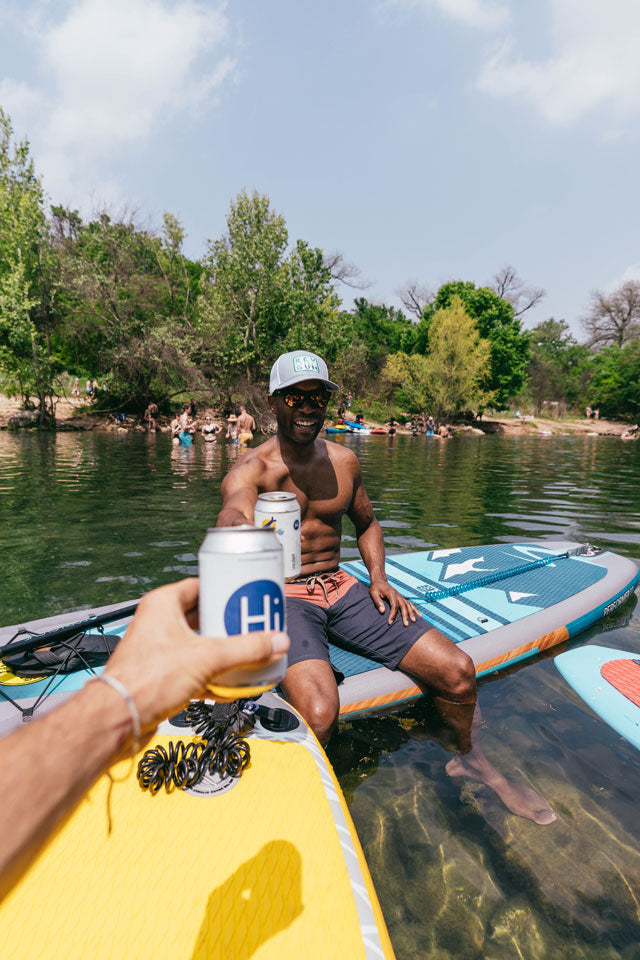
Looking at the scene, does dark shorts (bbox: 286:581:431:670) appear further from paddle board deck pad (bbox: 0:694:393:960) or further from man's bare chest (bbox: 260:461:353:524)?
paddle board deck pad (bbox: 0:694:393:960)

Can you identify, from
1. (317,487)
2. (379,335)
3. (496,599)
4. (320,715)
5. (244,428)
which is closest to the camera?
(320,715)

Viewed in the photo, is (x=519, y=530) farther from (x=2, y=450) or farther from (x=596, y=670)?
(x=2, y=450)

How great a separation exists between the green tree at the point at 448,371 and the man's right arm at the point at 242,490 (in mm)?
40563

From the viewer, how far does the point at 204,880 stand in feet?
5.64

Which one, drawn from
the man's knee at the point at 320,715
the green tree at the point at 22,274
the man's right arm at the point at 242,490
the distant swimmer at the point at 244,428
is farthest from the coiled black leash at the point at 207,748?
the green tree at the point at 22,274

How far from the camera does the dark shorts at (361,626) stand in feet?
11.2

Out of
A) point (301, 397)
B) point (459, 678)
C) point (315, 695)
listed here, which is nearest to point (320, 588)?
point (315, 695)

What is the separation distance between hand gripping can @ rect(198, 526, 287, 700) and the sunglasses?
2.20 metres

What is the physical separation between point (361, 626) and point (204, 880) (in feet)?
6.46

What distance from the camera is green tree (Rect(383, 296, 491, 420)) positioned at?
4197 cm

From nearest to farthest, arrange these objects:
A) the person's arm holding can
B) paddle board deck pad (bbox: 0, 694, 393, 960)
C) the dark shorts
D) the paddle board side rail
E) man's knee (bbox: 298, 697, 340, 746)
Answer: the person's arm holding can → paddle board deck pad (bbox: 0, 694, 393, 960) → man's knee (bbox: 298, 697, 340, 746) → the dark shorts → the paddle board side rail

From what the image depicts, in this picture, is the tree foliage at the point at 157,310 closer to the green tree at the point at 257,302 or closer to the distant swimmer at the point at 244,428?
the green tree at the point at 257,302

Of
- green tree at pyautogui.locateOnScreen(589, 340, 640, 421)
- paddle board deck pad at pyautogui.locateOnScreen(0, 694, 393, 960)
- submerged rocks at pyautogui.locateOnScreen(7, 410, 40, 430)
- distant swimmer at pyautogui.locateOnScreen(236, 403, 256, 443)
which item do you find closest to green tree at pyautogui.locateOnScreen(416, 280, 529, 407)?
green tree at pyautogui.locateOnScreen(589, 340, 640, 421)

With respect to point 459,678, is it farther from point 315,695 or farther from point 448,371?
point 448,371
